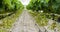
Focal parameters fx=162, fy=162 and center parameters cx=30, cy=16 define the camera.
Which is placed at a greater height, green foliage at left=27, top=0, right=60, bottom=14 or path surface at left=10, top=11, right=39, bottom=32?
green foliage at left=27, top=0, right=60, bottom=14

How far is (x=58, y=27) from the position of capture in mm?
5656

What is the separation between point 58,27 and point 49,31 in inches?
14.2

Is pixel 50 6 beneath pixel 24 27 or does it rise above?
above

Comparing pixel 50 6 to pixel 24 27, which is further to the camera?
pixel 50 6

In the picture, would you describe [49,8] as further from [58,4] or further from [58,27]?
[58,27]

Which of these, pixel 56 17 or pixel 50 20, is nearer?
pixel 56 17

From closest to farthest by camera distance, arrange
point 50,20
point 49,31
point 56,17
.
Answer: point 49,31, point 56,17, point 50,20

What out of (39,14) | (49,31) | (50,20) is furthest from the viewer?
(39,14)

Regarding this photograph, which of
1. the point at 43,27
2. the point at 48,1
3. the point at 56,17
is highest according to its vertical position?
the point at 48,1

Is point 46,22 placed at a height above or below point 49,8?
below

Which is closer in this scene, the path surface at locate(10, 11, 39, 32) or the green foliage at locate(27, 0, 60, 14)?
the path surface at locate(10, 11, 39, 32)

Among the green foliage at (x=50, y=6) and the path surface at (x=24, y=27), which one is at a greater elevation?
the green foliage at (x=50, y=6)

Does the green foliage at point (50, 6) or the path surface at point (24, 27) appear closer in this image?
the path surface at point (24, 27)

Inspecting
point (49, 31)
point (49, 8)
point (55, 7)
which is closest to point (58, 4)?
point (55, 7)
